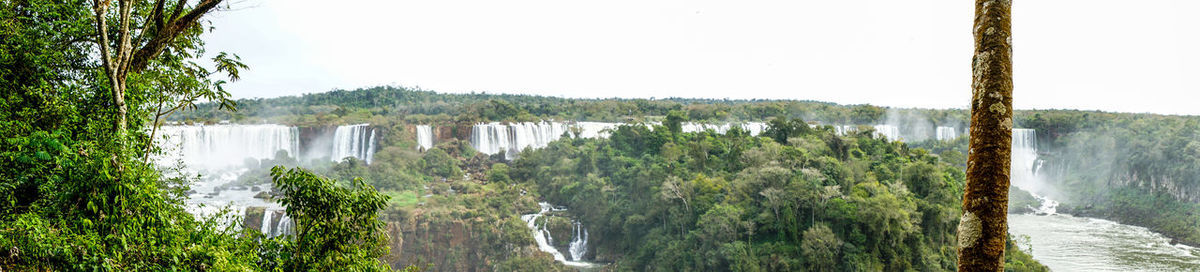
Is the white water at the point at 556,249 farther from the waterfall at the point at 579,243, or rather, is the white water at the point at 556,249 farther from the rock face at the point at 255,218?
the rock face at the point at 255,218

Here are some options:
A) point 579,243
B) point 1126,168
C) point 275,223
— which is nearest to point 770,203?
point 579,243

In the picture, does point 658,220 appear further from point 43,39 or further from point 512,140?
point 43,39

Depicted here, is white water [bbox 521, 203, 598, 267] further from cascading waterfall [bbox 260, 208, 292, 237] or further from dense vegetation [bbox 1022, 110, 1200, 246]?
dense vegetation [bbox 1022, 110, 1200, 246]

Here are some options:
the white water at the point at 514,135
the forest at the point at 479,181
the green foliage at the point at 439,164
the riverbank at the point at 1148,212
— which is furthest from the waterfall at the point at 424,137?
the riverbank at the point at 1148,212

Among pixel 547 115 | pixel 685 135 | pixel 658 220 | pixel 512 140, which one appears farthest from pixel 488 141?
pixel 658 220

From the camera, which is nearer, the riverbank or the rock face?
the rock face

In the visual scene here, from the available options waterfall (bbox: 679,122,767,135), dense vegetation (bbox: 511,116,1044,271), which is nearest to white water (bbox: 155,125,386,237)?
dense vegetation (bbox: 511,116,1044,271)
